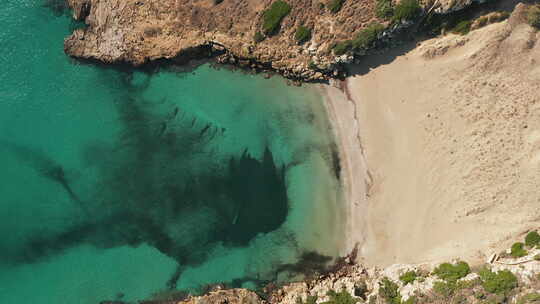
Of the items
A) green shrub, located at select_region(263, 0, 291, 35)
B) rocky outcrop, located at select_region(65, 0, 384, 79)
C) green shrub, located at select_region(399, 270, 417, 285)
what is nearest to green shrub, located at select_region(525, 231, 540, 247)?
green shrub, located at select_region(399, 270, 417, 285)

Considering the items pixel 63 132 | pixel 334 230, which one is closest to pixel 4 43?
pixel 63 132

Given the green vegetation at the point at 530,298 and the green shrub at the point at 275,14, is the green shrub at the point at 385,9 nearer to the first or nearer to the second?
the green shrub at the point at 275,14

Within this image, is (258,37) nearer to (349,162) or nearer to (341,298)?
(349,162)

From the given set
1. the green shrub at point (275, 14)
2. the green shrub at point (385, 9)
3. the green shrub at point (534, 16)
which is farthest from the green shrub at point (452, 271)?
the green shrub at point (275, 14)

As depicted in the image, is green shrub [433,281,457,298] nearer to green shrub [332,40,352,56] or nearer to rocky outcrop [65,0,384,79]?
rocky outcrop [65,0,384,79]

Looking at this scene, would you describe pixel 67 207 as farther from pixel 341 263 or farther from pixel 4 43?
pixel 341 263

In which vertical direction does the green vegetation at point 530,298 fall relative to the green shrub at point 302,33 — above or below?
below

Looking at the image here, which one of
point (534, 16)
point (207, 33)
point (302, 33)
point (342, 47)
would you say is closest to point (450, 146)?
point (534, 16)
